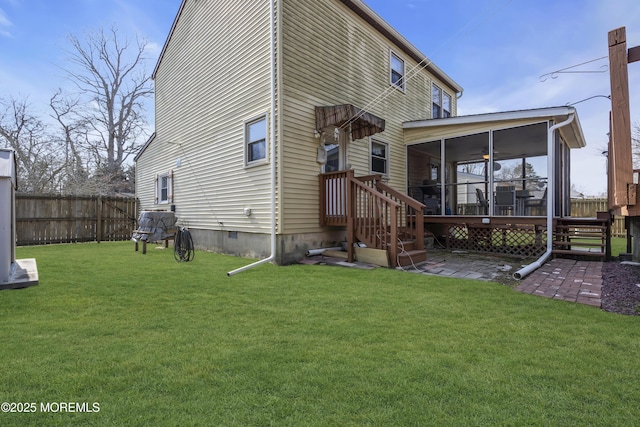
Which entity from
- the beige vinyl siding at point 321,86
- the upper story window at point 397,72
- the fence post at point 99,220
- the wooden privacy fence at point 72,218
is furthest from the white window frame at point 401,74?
the fence post at point 99,220

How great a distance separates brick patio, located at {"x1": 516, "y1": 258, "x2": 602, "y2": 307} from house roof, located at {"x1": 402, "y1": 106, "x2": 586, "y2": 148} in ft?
10.2

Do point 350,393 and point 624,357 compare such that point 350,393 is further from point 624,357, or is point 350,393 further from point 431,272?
point 431,272

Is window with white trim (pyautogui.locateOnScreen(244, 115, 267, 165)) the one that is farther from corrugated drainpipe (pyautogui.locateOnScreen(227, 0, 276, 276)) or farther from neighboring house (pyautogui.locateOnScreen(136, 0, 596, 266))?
corrugated drainpipe (pyautogui.locateOnScreen(227, 0, 276, 276))

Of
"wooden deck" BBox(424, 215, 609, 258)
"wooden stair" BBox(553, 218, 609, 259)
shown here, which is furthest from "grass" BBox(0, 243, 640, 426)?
"wooden deck" BBox(424, 215, 609, 258)

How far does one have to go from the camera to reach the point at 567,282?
4.61 meters

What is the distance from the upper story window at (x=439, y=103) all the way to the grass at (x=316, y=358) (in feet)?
29.4

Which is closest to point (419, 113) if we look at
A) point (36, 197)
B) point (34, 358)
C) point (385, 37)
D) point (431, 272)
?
point (385, 37)

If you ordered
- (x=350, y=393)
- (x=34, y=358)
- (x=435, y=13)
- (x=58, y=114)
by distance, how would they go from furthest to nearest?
(x=58, y=114)
(x=435, y=13)
(x=34, y=358)
(x=350, y=393)

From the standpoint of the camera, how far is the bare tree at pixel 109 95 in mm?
19203

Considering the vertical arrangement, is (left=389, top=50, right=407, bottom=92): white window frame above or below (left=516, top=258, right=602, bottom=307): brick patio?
above

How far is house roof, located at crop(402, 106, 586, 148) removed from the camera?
6895 mm

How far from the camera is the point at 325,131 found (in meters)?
7.08

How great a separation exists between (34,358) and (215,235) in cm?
620

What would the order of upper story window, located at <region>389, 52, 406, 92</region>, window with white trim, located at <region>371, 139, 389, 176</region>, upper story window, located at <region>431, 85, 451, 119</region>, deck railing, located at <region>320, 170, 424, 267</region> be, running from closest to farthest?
deck railing, located at <region>320, 170, 424, 267</region> → window with white trim, located at <region>371, 139, 389, 176</region> → upper story window, located at <region>389, 52, 406, 92</region> → upper story window, located at <region>431, 85, 451, 119</region>
